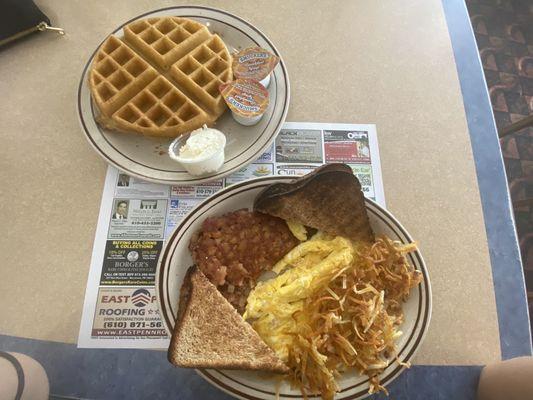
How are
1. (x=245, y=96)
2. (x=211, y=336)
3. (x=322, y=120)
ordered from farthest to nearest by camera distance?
(x=322, y=120)
(x=245, y=96)
(x=211, y=336)

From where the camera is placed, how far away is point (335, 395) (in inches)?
36.9

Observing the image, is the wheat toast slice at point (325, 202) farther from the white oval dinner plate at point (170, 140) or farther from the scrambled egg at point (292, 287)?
the white oval dinner plate at point (170, 140)

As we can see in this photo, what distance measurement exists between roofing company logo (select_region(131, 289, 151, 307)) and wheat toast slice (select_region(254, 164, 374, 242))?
1.41ft

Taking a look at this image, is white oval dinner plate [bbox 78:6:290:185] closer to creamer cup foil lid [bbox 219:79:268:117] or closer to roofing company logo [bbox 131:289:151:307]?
creamer cup foil lid [bbox 219:79:268:117]

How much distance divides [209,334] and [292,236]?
39cm

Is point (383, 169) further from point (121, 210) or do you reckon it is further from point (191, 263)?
point (121, 210)

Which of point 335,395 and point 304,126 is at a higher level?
point 304,126

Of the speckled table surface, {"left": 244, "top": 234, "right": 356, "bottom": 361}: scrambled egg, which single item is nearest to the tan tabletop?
the speckled table surface

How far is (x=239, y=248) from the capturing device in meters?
1.13

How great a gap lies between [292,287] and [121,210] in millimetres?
631

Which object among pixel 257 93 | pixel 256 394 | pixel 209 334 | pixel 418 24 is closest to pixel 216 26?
pixel 257 93

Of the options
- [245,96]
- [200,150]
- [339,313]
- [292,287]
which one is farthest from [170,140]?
[339,313]

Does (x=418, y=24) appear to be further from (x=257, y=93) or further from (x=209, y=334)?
(x=209, y=334)

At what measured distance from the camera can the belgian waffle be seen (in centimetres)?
132
